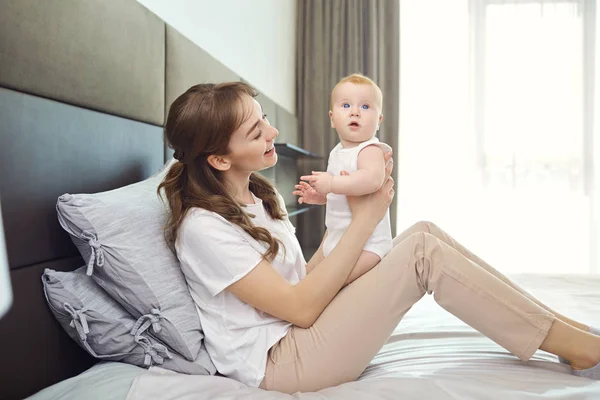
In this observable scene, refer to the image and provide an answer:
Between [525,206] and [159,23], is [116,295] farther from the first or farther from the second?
[525,206]

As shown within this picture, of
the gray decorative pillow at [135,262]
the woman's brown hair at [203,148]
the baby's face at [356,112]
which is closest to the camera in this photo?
the gray decorative pillow at [135,262]

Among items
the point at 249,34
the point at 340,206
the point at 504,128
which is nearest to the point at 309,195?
the point at 340,206

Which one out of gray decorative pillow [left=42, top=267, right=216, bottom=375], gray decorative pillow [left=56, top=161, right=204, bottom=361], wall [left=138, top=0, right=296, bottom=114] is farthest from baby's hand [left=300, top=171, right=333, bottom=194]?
wall [left=138, top=0, right=296, bottom=114]

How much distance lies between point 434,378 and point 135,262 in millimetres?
653

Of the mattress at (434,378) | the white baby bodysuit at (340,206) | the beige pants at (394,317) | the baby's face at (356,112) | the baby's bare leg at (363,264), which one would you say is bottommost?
the mattress at (434,378)

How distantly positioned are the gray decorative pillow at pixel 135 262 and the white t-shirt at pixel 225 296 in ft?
0.12

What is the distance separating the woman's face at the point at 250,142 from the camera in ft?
4.50

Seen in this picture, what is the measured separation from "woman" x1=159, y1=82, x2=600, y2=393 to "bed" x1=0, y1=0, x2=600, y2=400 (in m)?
0.07

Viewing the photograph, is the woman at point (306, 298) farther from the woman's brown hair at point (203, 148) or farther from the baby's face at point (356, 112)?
the baby's face at point (356, 112)

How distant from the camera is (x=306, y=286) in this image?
1242 mm

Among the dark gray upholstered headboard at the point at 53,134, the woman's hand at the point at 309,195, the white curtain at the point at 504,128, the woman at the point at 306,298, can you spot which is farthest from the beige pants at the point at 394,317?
the white curtain at the point at 504,128

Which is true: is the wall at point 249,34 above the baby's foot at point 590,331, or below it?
above

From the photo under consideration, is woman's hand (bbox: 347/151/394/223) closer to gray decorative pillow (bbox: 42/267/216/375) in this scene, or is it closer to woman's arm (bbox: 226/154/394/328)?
woman's arm (bbox: 226/154/394/328)

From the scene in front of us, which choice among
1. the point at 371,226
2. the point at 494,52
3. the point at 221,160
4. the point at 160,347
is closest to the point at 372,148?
the point at 371,226
